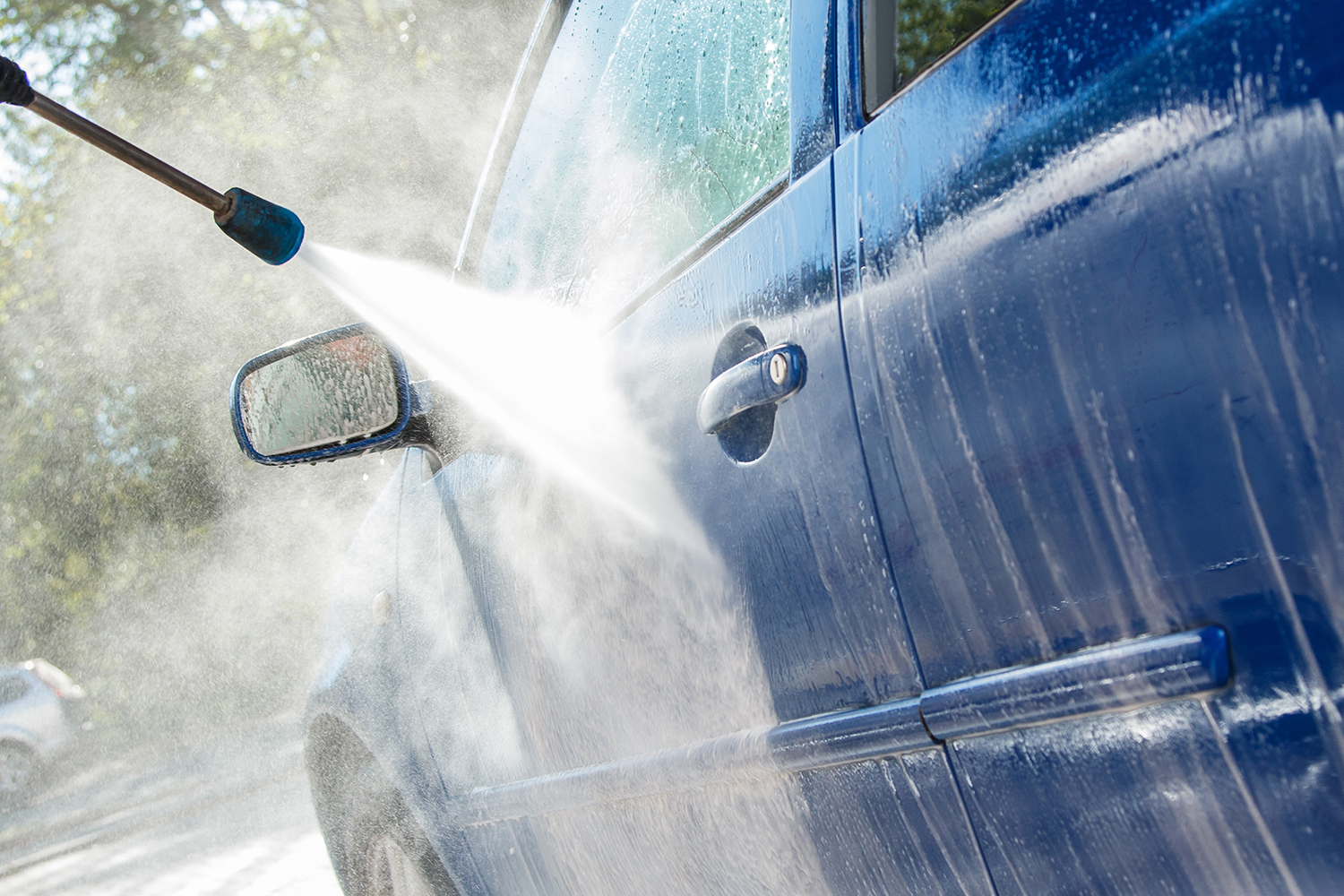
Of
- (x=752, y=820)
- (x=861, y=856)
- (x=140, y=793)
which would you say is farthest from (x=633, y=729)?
(x=140, y=793)

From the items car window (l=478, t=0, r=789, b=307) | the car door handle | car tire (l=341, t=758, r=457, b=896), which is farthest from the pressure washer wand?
car tire (l=341, t=758, r=457, b=896)

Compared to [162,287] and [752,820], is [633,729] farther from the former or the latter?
[162,287]

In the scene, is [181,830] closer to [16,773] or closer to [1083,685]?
[16,773]

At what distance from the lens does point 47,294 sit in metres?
15.9

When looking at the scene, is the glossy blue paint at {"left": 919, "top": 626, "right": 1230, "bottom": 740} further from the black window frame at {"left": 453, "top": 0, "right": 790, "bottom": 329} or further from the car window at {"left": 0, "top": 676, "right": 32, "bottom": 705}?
the car window at {"left": 0, "top": 676, "right": 32, "bottom": 705}

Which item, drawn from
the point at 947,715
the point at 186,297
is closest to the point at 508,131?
the point at 947,715

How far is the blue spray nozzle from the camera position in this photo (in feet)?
5.41

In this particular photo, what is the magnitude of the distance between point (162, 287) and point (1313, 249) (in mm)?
16628

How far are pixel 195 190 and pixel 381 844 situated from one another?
1.50 m

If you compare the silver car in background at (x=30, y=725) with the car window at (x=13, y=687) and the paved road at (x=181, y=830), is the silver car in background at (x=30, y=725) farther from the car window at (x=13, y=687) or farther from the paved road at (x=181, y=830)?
the paved road at (x=181, y=830)

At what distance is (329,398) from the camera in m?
1.97

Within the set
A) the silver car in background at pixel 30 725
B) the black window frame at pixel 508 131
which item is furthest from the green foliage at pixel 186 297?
the black window frame at pixel 508 131

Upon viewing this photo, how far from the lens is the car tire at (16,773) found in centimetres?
1000

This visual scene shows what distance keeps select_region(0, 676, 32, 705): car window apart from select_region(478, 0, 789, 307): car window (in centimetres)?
1066
